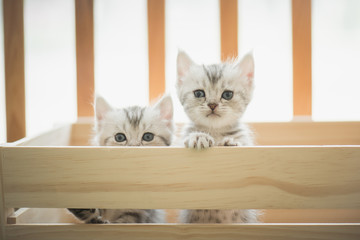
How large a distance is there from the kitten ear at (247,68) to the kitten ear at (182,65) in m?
0.19

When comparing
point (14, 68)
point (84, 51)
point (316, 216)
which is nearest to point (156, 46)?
point (84, 51)

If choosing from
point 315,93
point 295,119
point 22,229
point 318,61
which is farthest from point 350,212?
point 22,229

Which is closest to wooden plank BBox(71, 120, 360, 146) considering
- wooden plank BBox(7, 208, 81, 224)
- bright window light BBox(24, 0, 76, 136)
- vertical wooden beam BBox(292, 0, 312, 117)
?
vertical wooden beam BBox(292, 0, 312, 117)

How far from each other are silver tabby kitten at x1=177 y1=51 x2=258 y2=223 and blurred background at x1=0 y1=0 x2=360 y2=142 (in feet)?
1.42

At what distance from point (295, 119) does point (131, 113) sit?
854 millimetres

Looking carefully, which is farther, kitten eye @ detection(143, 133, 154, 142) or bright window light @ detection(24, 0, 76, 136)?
bright window light @ detection(24, 0, 76, 136)

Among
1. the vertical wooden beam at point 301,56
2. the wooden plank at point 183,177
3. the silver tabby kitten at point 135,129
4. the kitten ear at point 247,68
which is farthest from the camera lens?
the vertical wooden beam at point 301,56

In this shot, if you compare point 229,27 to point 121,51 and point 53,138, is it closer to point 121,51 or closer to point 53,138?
point 121,51

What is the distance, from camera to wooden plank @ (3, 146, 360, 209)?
89 cm

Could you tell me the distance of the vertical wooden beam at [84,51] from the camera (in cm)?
169

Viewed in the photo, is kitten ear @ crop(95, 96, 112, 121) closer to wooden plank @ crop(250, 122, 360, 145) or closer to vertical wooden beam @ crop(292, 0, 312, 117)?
wooden plank @ crop(250, 122, 360, 145)

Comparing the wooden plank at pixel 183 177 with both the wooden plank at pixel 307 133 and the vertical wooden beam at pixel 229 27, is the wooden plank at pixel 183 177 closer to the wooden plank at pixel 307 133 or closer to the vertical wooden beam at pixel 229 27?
the wooden plank at pixel 307 133

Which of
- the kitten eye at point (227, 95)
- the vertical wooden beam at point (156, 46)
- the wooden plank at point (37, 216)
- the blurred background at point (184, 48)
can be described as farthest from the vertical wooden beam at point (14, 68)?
the kitten eye at point (227, 95)

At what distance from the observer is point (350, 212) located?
1562 mm
